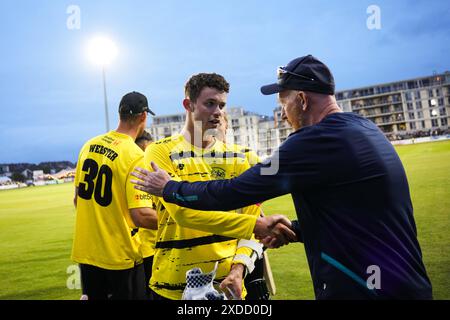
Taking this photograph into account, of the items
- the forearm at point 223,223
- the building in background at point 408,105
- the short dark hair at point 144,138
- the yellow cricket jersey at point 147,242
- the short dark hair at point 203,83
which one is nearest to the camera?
the forearm at point 223,223

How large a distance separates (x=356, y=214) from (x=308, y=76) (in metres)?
0.97

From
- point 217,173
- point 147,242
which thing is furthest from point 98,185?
point 217,173

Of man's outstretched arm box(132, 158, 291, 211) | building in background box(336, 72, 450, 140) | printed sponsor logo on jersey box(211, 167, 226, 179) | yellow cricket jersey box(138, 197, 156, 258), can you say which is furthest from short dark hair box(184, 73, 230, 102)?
building in background box(336, 72, 450, 140)

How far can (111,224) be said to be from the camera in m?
4.10

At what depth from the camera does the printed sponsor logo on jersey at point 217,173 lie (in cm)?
329

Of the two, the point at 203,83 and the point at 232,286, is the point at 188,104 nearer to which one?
the point at 203,83

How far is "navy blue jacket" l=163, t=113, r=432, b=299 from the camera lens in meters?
2.05

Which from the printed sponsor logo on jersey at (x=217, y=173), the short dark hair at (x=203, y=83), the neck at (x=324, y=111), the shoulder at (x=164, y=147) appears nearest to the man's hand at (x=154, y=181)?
the shoulder at (x=164, y=147)

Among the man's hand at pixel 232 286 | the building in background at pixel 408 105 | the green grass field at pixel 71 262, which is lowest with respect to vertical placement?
the green grass field at pixel 71 262

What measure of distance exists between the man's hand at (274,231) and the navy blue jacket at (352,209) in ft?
1.78

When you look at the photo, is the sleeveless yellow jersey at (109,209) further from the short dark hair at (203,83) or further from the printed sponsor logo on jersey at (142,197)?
the short dark hair at (203,83)
